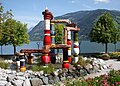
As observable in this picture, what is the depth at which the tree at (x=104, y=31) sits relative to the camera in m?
43.5

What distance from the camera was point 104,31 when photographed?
1729 inches

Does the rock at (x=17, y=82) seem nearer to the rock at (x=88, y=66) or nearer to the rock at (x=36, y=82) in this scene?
the rock at (x=36, y=82)

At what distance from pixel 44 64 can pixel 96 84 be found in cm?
929

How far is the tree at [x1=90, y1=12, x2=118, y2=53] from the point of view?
4347cm

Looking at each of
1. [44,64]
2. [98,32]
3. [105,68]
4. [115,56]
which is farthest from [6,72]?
[98,32]

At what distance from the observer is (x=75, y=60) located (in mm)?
21859

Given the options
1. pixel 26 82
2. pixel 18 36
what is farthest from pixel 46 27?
pixel 18 36

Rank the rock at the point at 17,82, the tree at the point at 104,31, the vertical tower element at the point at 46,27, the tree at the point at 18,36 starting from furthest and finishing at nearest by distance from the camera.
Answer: the tree at the point at 104,31
the tree at the point at 18,36
the vertical tower element at the point at 46,27
the rock at the point at 17,82

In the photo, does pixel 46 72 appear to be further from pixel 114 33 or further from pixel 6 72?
pixel 114 33

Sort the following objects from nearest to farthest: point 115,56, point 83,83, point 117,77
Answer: point 83,83, point 117,77, point 115,56

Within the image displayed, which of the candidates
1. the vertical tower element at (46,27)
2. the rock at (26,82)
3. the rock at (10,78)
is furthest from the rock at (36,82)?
the vertical tower element at (46,27)

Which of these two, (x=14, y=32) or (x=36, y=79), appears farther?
(x=14, y=32)

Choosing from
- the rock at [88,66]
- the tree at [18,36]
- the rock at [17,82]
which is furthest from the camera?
the tree at [18,36]

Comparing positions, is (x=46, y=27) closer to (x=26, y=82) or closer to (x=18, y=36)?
(x=26, y=82)
